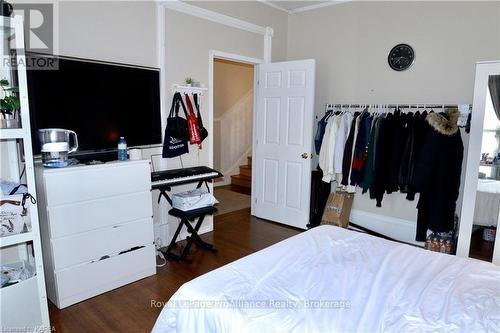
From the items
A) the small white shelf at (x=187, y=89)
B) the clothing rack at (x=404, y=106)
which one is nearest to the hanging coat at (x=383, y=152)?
the clothing rack at (x=404, y=106)

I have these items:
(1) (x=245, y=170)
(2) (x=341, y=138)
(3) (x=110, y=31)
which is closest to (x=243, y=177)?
(1) (x=245, y=170)

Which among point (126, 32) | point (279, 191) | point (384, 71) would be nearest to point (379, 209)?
point (279, 191)

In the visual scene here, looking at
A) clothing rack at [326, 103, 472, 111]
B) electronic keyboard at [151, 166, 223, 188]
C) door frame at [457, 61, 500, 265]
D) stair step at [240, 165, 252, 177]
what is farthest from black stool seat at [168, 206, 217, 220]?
stair step at [240, 165, 252, 177]

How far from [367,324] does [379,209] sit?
3038 millimetres

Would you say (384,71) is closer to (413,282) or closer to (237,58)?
(237,58)

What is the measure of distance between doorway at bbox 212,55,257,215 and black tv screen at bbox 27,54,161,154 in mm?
3057

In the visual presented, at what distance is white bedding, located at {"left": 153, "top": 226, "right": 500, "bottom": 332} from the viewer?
4.20 feet

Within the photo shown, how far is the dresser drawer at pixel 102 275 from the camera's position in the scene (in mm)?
2480

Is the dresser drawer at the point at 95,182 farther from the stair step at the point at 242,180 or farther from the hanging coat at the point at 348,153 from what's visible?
the stair step at the point at 242,180

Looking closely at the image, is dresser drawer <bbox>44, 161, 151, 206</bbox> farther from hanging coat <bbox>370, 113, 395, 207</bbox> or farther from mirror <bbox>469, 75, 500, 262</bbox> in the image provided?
mirror <bbox>469, 75, 500, 262</bbox>

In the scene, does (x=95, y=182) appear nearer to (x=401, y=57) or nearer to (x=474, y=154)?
(x=474, y=154)

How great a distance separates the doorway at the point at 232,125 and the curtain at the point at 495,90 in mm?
4008

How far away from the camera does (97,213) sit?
2.59 m

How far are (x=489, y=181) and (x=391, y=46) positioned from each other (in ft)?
5.87
